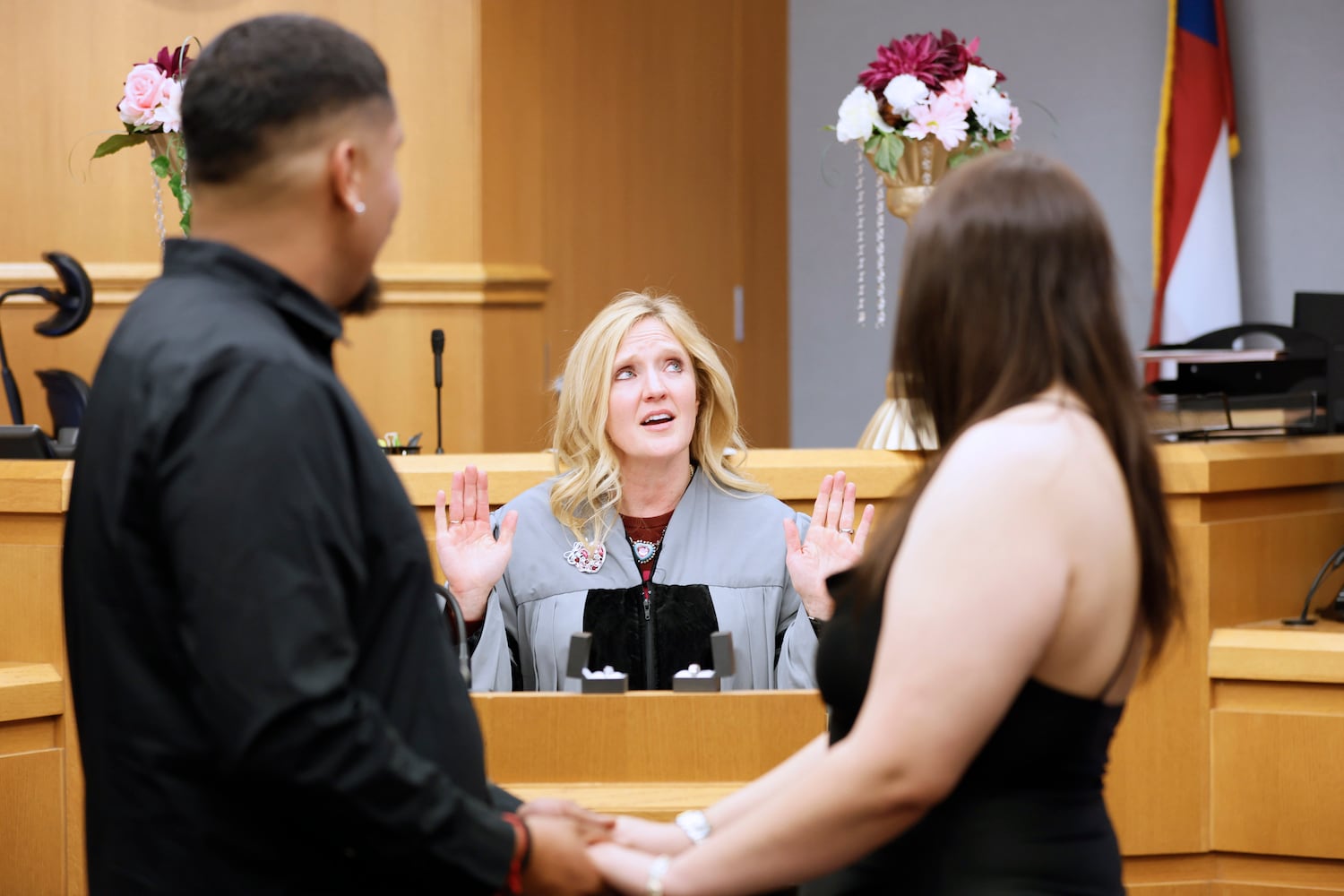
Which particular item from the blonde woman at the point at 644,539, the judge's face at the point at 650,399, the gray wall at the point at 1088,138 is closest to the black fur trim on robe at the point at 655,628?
the blonde woman at the point at 644,539

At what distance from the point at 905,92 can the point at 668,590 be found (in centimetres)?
128

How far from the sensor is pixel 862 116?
334 centimetres

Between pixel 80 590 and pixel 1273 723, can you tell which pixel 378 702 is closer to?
pixel 80 590

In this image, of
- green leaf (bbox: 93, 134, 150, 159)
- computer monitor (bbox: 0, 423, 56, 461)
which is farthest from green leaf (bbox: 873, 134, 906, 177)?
computer monitor (bbox: 0, 423, 56, 461)

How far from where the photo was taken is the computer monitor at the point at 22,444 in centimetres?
294

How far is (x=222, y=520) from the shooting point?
1114 millimetres

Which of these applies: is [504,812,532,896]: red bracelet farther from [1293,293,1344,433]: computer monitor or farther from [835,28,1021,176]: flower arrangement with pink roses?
[1293,293,1344,433]: computer monitor

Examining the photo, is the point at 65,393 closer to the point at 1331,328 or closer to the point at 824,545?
the point at 824,545

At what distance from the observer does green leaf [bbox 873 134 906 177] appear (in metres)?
3.33

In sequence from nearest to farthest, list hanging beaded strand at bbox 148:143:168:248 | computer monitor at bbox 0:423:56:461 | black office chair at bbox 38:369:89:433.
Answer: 1. computer monitor at bbox 0:423:56:461
2. hanging beaded strand at bbox 148:143:168:248
3. black office chair at bbox 38:369:89:433

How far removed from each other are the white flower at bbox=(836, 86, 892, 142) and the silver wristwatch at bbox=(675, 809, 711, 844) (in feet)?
6.76

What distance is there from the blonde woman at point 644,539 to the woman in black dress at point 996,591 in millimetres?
1209

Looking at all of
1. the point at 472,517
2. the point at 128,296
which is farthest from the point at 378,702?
the point at 128,296

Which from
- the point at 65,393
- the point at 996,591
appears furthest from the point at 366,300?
the point at 65,393
